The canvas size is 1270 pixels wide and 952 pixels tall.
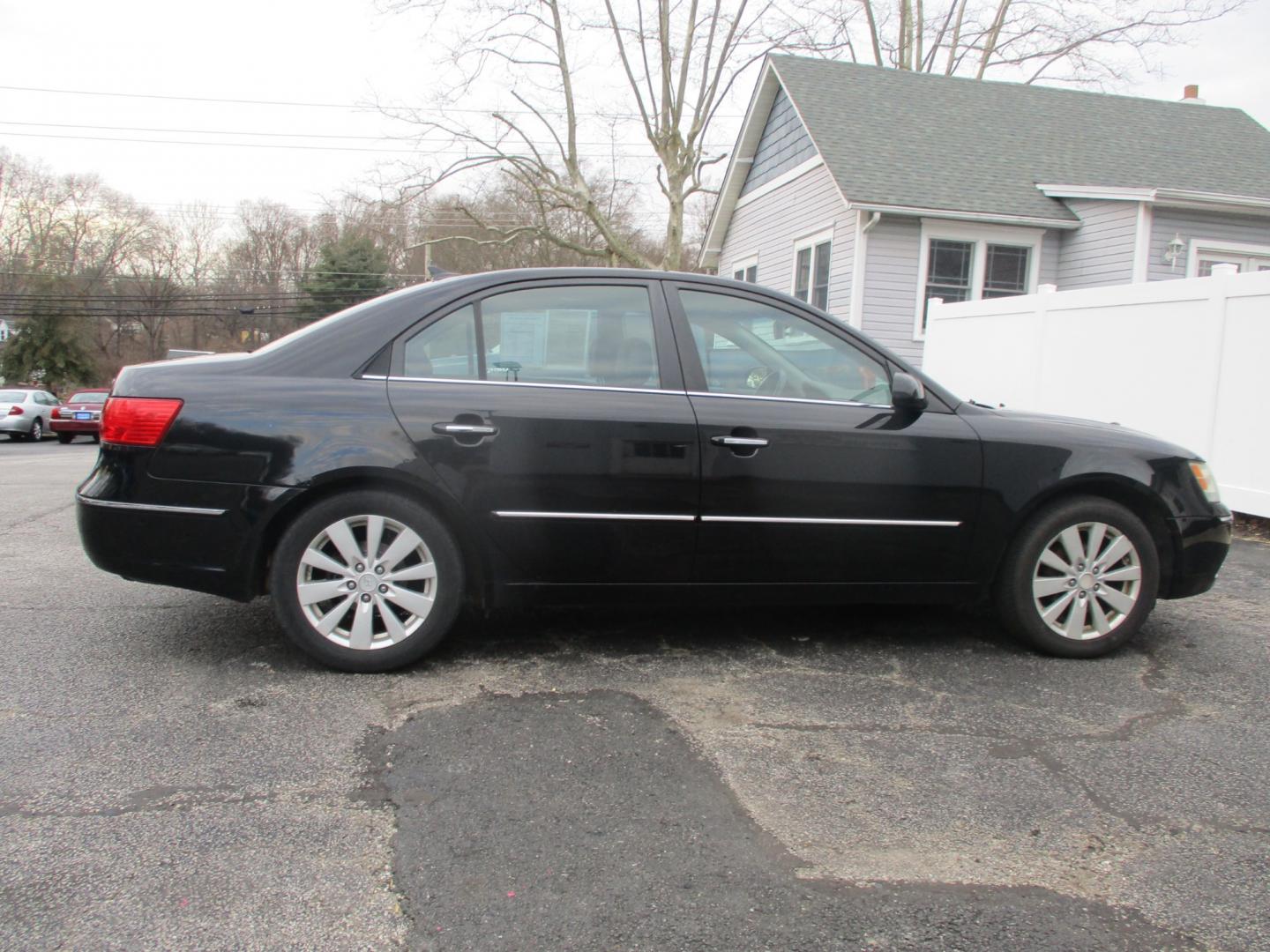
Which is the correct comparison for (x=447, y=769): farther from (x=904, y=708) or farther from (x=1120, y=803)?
(x=1120, y=803)

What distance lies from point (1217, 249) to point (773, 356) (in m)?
13.4

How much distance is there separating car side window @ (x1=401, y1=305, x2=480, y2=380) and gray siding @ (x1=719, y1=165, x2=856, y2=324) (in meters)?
10.9

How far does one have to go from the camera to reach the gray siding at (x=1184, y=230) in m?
14.0

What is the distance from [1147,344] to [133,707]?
804cm

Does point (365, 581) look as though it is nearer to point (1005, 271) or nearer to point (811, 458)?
point (811, 458)

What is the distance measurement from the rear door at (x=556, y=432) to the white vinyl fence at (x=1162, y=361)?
5281 mm

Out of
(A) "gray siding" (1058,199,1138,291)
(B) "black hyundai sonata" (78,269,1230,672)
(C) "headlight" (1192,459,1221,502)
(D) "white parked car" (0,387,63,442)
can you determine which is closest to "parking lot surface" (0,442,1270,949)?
(B) "black hyundai sonata" (78,269,1230,672)

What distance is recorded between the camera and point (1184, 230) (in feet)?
46.3

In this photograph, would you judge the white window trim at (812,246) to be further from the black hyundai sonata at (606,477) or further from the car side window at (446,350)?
the car side window at (446,350)

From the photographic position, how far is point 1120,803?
9.15 ft

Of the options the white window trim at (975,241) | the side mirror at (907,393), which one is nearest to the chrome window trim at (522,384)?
the side mirror at (907,393)

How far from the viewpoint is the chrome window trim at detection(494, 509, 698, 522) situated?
3.68 metres

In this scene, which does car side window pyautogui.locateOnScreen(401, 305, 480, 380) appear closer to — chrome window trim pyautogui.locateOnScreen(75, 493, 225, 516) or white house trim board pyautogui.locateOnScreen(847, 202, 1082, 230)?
chrome window trim pyautogui.locateOnScreen(75, 493, 225, 516)

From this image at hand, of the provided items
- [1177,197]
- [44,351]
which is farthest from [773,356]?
[44,351]
